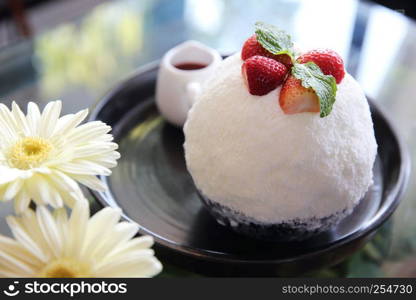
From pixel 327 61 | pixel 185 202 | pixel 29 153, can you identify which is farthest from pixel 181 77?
pixel 29 153

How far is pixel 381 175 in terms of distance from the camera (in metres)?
0.94

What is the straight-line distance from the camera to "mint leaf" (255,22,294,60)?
729 millimetres

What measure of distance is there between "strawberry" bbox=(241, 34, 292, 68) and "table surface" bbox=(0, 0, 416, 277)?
0.43 m

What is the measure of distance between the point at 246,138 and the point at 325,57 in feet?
0.49

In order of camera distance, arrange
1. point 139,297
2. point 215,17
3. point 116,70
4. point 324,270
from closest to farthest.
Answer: point 139,297 < point 324,270 < point 116,70 < point 215,17

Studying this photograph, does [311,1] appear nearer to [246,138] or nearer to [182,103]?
[182,103]

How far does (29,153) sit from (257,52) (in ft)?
1.08

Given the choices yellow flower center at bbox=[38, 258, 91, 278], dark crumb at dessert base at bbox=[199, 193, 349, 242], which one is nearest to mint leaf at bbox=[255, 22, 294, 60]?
dark crumb at dessert base at bbox=[199, 193, 349, 242]

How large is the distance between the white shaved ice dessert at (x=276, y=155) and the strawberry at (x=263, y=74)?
0.01 metres

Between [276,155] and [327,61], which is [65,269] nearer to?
[276,155]

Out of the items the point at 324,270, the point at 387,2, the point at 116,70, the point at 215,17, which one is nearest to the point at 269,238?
the point at 324,270

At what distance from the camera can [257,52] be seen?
0.75 metres

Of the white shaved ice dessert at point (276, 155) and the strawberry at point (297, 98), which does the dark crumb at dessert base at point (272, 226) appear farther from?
the strawberry at point (297, 98)

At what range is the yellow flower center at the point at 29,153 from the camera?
1.91 ft
